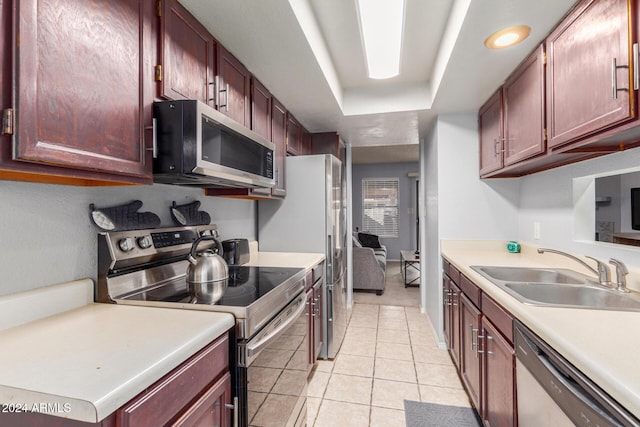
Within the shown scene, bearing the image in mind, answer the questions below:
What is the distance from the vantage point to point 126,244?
1281mm

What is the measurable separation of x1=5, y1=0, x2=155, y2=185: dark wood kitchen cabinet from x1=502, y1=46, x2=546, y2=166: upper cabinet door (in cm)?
189

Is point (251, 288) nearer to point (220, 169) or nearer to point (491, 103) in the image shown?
point (220, 169)

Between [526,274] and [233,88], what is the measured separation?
2.07 metres

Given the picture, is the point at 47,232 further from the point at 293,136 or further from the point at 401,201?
the point at 401,201

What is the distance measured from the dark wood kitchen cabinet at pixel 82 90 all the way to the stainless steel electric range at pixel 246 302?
1.31ft

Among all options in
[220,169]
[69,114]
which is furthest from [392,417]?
[69,114]

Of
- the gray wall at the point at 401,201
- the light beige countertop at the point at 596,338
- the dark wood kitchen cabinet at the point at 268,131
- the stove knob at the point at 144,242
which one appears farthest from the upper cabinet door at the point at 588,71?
the gray wall at the point at 401,201

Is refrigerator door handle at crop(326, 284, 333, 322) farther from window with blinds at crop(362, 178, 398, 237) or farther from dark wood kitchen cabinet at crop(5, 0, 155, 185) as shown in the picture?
window with blinds at crop(362, 178, 398, 237)

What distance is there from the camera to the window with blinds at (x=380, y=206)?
7152 millimetres

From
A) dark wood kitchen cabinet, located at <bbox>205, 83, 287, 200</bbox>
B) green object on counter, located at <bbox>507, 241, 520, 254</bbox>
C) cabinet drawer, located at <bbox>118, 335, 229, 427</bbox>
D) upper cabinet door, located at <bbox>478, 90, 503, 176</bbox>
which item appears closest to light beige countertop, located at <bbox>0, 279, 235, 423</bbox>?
cabinet drawer, located at <bbox>118, 335, 229, 427</bbox>

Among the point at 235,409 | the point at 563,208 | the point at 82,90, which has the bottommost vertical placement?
the point at 235,409

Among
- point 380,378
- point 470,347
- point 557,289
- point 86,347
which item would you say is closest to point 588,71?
point 557,289

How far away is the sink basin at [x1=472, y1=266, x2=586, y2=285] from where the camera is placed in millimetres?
1771

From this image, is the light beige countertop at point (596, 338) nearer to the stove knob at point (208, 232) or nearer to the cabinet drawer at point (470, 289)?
the cabinet drawer at point (470, 289)
